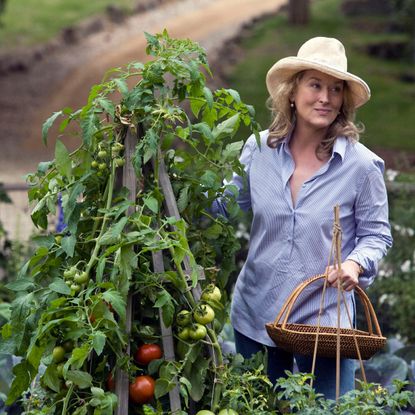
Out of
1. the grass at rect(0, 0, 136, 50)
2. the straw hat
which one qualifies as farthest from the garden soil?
the straw hat

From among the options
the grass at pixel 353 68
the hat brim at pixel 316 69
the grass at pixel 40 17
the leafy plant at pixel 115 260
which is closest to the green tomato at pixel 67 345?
the leafy plant at pixel 115 260

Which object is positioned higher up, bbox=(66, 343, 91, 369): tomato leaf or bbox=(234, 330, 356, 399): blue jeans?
bbox=(66, 343, 91, 369): tomato leaf

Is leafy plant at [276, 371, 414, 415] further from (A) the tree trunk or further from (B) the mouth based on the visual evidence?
(A) the tree trunk

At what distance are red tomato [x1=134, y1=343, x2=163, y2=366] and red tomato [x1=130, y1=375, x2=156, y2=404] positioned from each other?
0.05m

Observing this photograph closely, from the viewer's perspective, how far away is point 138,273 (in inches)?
135

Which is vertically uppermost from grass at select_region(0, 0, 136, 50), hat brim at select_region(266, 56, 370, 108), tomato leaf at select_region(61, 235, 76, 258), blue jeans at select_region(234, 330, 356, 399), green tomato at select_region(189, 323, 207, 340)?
hat brim at select_region(266, 56, 370, 108)

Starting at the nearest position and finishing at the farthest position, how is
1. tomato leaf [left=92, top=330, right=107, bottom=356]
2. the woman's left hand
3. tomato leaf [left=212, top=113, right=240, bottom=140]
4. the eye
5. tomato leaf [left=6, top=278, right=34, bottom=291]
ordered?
1. tomato leaf [left=92, top=330, right=107, bottom=356]
2. tomato leaf [left=6, top=278, right=34, bottom=291]
3. the woman's left hand
4. tomato leaf [left=212, top=113, right=240, bottom=140]
5. the eye

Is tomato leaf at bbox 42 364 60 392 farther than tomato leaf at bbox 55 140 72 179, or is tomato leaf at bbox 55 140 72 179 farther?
tomato leaf at bbox 55 140 72 179

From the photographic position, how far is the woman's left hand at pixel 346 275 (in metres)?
3.65

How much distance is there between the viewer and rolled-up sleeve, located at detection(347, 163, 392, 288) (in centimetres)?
383

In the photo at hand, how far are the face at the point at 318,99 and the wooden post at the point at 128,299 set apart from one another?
69 centimetres

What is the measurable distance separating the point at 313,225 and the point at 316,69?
561mm

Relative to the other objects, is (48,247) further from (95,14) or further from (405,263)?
(95,14)

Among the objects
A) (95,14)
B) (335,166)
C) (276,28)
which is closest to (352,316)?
(335,166)
